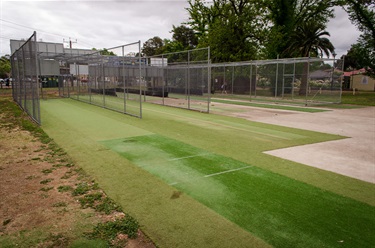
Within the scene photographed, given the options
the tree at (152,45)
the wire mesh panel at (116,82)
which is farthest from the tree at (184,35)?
the wire mesh panel at (116,82)

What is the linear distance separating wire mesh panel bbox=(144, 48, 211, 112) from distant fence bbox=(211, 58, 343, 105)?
578cm

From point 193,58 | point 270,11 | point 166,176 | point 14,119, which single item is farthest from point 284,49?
point 166,176

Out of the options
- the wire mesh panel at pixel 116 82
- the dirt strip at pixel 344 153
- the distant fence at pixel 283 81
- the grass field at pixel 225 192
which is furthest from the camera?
the distant fence at pixel 283 81

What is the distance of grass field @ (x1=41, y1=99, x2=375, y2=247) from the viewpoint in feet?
11.3

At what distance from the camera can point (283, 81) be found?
23.3m

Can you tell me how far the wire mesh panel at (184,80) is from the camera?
1587 cm

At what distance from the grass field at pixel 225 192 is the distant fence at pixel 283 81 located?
14359mm

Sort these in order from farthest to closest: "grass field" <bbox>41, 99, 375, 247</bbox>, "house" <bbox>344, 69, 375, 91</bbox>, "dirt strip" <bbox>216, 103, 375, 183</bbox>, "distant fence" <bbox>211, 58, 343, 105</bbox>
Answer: "house" <bbox>344, 69, 375, 91</bbox> < "distant fence" <bbox>211, 58, 343, 105</bbox> < "dirt strip" <bbox>216, 103, 375, 183</bbox> < "grass field" <bbox>41, 99, 375, 247</bbox>

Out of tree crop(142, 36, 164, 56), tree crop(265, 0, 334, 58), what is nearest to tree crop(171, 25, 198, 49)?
tree crop(142, 36, 164, 56)

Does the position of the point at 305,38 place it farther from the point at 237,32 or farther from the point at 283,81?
the point at 283,81

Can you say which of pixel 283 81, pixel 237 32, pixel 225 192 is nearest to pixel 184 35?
pixel 237 32

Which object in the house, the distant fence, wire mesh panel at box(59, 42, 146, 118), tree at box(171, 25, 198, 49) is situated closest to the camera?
wire mesh panel at box(59, 42, 146, 118)

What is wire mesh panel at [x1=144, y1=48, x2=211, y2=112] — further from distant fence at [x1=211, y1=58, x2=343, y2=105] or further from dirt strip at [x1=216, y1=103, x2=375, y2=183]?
dirt strip at [x1=216, y1=103, x2=375, y2=183]

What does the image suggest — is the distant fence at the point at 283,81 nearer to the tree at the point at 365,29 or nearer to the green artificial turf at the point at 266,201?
the tree at the point at 365,29
